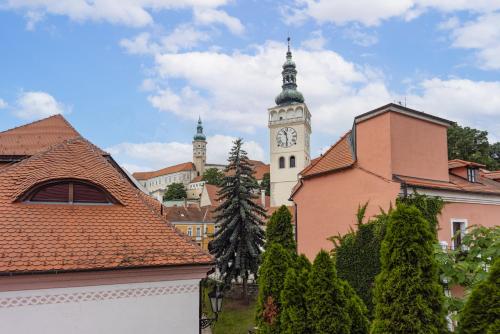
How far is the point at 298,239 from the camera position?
15289 millimetres

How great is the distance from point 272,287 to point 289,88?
211 feet

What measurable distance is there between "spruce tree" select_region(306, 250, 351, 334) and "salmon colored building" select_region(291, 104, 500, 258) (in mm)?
5263

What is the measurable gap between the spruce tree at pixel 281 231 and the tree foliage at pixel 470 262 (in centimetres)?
330

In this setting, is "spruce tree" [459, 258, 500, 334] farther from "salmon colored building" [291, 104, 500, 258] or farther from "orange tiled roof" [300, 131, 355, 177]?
"orange tiled roof" [300, 131, 355, 177]

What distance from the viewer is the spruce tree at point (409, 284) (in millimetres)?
4980

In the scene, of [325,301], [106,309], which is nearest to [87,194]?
[106,309]

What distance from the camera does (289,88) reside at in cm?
6938

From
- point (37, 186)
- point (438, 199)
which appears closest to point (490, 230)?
point (438, 199)

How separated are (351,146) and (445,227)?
4100mm

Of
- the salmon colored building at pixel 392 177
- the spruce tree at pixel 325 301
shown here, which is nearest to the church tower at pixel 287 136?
the salmon colored building at pixel 392 177

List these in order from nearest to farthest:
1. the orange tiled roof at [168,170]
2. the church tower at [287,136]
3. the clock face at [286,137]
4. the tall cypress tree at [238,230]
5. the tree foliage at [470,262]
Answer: the tree foliage at [470,262], the tall cypress tree at [238,230], the church tower at [287,136], the clock face at [286,137], the orange tiled roof at [168,170]

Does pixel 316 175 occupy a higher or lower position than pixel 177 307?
higher

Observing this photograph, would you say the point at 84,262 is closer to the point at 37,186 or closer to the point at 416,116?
the point at 37,186

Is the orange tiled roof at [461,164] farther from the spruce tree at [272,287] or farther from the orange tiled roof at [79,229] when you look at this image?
the orange tiled roof at [79,229]
